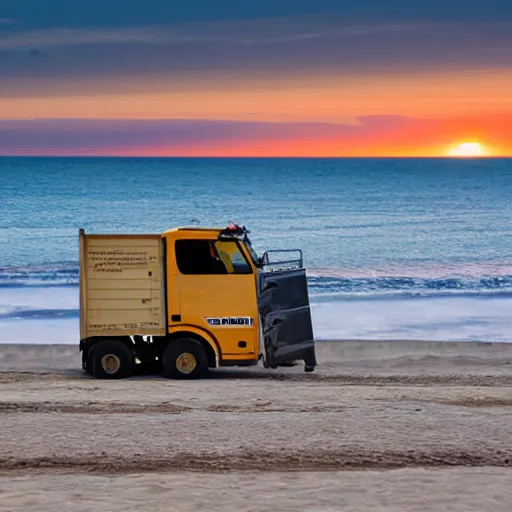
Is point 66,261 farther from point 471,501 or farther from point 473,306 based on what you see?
point 471,501

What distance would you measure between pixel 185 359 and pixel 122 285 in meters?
1.43

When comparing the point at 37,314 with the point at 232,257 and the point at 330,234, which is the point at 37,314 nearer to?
the point at 232,257

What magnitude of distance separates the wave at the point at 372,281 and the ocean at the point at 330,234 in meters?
0.07

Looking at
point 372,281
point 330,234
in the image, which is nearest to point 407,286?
point 372,281

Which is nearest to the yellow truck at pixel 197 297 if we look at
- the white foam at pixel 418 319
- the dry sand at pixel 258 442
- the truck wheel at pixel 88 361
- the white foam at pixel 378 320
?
the truck wheel at pixel 88 361

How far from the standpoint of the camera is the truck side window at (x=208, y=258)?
15.3 metres

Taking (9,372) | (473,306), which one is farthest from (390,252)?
(9,372)

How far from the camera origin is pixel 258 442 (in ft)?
35.7

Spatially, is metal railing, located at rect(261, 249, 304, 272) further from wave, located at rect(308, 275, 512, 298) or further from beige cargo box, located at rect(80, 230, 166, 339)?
wave, located at rect(308, 275, 512, 298)

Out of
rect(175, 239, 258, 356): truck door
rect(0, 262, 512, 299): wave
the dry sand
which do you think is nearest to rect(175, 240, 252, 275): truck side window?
rect(175, 239, 258, 356): truck door

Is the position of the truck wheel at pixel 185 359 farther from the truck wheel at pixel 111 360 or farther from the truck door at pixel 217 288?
the truck wheel at pixel 111 360

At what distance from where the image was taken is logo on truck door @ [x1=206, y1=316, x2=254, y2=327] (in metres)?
15.4

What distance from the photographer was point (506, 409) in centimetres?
1280

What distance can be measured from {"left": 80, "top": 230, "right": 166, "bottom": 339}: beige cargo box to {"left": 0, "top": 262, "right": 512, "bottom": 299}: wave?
47.8 feet
